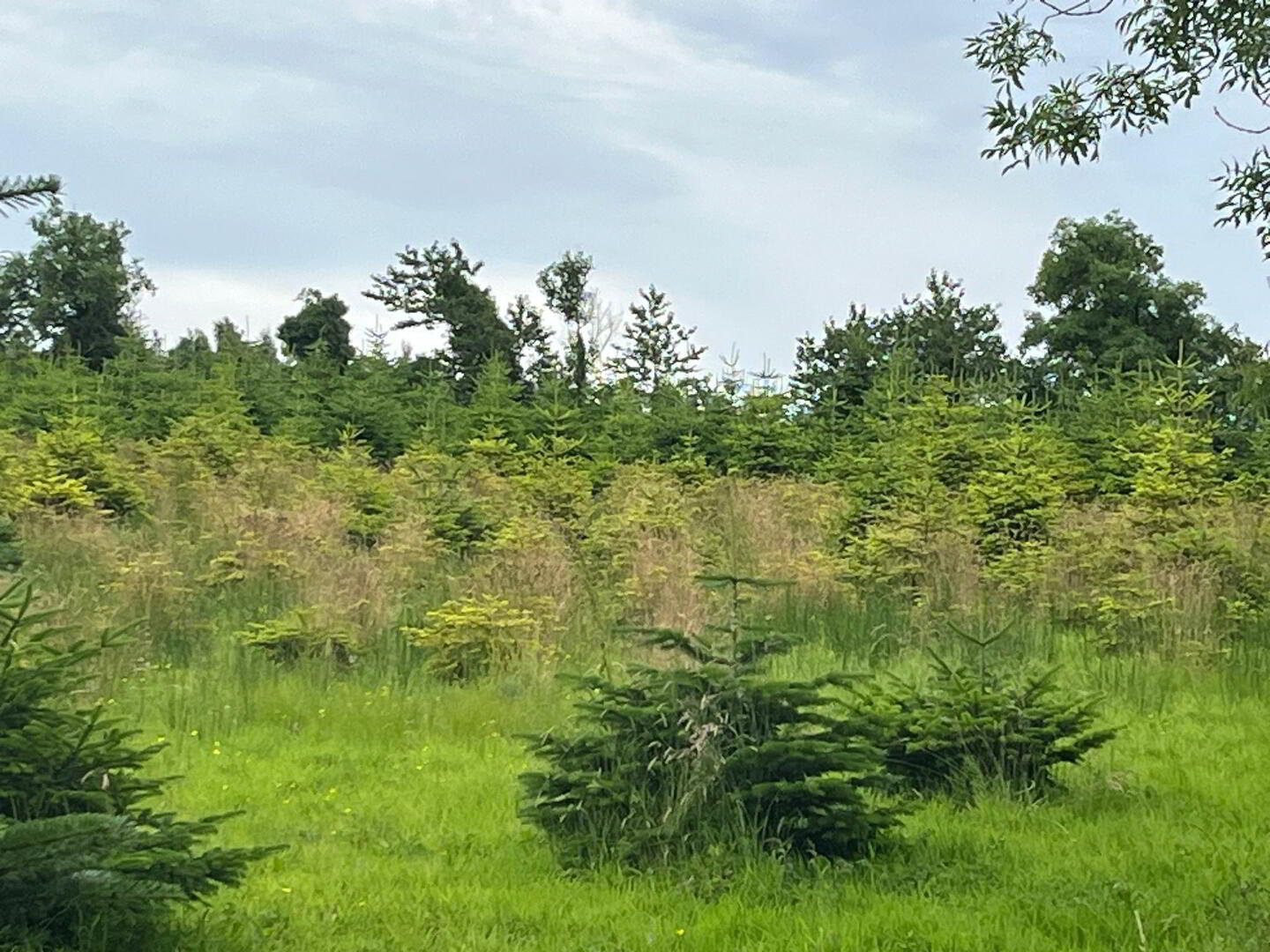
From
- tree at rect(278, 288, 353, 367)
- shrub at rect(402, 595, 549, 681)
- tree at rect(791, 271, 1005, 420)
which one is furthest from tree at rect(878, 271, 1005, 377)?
shrub at rect(402, 595, 549, 681)

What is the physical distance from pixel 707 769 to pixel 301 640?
498 centimetres

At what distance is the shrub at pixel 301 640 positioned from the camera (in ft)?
30.3

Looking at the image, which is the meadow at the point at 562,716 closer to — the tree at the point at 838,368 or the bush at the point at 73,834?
the bush at the point at 73,834

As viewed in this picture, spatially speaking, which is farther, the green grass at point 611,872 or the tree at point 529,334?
the tree at point 529,334

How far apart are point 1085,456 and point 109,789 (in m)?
16.4

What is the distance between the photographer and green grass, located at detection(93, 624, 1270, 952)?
4.34 meters

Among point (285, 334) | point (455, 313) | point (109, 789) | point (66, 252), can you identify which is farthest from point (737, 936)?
point (285, 334)

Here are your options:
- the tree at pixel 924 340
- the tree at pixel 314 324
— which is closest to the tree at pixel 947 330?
the tree at pixel 924 340

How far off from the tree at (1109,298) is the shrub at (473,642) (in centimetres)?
2808

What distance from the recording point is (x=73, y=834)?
3.27 meters

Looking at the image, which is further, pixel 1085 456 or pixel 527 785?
pixel 1085 456

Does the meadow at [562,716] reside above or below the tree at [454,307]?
below

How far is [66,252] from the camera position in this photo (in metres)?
10.6

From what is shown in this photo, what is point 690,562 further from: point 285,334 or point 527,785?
point 285,334
